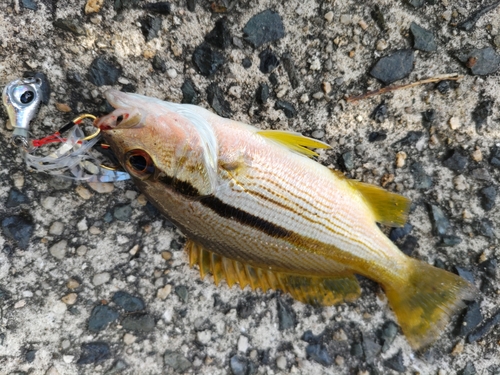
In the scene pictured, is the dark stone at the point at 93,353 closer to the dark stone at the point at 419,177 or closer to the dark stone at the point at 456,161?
the dark stone at the point at 419,177

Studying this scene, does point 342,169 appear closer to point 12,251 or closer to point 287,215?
point 287,215

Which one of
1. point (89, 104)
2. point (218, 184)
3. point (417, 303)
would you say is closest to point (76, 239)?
point (89, 104)

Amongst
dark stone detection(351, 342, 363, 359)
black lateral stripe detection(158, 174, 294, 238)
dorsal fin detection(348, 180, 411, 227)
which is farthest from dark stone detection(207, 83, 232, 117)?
dark stone detection(351, 342, 363, 359)

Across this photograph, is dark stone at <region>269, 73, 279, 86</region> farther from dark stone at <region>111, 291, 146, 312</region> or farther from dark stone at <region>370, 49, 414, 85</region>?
dark stone at <region>111, 291, 146, 312</region>

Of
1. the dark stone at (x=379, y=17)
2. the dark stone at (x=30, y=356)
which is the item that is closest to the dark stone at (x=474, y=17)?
the dark stone at (x=379, y=17)

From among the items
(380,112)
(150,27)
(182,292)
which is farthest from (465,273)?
(150,27)

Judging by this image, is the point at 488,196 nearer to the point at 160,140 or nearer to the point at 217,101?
the point at 217,101
